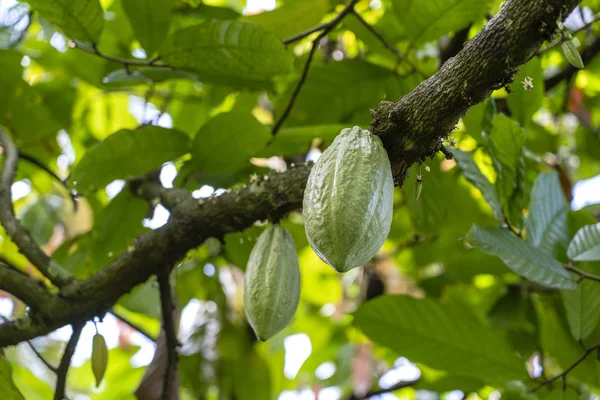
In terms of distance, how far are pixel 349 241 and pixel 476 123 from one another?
1.78 ft

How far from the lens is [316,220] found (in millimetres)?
759

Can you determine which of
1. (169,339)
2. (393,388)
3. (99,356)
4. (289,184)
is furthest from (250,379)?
(289,184)

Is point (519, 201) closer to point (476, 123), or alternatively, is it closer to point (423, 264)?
point (476, 123)

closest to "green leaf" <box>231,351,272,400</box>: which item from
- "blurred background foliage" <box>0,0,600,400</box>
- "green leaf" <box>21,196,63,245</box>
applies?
"blurred background foliage" <box>0,0,600,400</box>

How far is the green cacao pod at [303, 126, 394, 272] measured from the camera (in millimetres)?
741

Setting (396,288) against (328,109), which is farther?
(396,288)

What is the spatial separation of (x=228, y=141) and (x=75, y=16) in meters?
0.37

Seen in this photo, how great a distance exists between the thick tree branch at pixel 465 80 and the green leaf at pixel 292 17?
63 cm

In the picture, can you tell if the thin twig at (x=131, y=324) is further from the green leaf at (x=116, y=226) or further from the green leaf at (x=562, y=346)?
the green leaf at (x=562, y=346)

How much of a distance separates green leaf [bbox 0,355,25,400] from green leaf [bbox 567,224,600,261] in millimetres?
992

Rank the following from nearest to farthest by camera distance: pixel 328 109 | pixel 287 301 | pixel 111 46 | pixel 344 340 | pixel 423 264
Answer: pixel 287 301 < pixel 328 109 < pixel 111 46 < pixel 423 264 < pixel 344 340

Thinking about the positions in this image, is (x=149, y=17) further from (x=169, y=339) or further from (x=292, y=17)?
(x=169, y=339)

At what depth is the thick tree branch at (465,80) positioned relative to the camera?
70 cm

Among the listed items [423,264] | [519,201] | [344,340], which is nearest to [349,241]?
[519,201]
